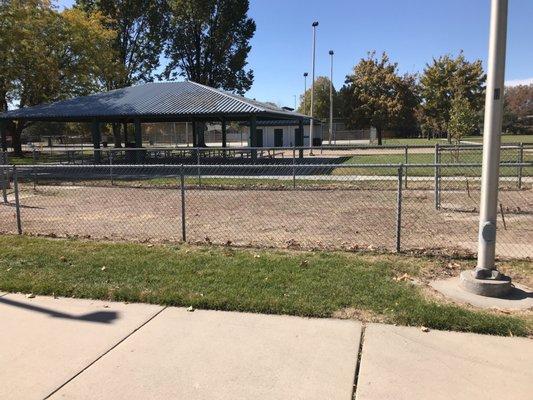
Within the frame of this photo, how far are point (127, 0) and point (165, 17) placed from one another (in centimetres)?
456

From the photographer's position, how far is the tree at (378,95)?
5031cm

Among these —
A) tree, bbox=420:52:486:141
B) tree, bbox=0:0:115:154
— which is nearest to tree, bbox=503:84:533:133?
tree, bbox=420:52:486:141

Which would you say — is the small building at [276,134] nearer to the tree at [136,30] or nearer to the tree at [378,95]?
the tree at [378,95]

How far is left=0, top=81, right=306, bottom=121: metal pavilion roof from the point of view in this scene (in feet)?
78.0

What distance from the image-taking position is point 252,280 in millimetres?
5504

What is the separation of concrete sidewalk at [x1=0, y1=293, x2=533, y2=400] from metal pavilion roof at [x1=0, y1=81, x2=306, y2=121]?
19.0m

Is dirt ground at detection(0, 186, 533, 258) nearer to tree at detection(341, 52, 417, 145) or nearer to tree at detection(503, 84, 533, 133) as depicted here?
tree at detection(341, 52, 417, 145)

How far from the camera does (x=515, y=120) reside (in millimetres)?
92625

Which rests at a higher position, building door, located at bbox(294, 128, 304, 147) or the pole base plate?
building door, located at bbox(294, 128, 304, 147)

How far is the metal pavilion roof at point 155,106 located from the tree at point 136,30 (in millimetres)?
18360

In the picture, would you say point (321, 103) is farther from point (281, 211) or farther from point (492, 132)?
point (492, 132)

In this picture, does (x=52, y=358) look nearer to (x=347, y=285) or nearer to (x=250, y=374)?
(x=250, y=374)

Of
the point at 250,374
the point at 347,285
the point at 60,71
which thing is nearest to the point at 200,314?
the point at 250,374

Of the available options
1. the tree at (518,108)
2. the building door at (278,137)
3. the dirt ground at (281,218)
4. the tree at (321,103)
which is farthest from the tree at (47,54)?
the tree at (518,108)
